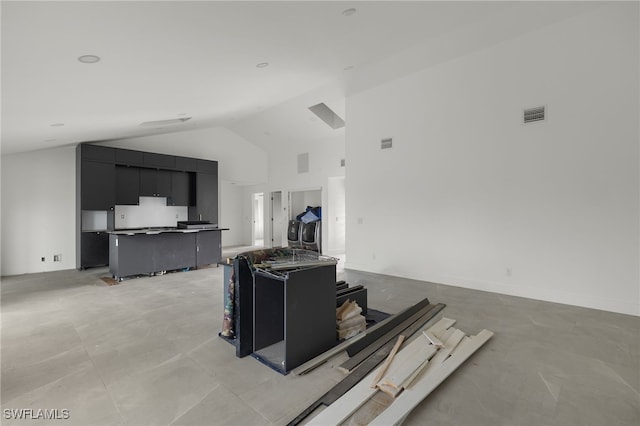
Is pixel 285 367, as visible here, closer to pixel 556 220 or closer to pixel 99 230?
pixel 556 220

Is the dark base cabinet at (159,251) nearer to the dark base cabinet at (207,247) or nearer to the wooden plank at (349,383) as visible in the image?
the dark base cabinet at (207,247)

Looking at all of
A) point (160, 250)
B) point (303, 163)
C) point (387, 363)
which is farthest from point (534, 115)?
point (160, 250)

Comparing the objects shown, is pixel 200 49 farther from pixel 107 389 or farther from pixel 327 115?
pixel 327 115

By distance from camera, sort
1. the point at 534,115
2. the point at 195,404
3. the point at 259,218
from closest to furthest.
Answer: the point at 195,404, the point at 534,115, the point at 259,218

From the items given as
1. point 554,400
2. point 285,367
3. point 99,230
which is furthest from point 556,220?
point 99,230

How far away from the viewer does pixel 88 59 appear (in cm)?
262

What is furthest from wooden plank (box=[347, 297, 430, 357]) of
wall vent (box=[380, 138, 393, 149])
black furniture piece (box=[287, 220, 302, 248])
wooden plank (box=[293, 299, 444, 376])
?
black furniture piece (box=[287, 220, 302, 248])

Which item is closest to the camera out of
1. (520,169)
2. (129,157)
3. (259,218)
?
(520,169)

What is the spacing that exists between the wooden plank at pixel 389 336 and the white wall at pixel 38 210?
24.3ft

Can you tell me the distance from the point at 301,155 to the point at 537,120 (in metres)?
6.42

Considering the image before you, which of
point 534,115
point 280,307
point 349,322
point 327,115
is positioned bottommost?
point 349,322

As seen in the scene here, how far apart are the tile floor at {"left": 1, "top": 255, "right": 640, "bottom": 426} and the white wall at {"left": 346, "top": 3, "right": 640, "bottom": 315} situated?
71 centimetres

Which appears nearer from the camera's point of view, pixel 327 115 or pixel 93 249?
pixel 93 249

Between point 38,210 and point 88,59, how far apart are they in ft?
19.5
